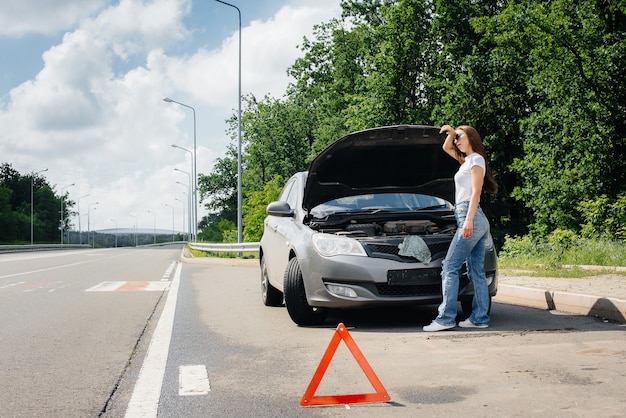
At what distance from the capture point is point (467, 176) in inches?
266

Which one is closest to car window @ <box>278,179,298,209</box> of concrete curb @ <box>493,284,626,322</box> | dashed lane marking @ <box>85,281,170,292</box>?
concrete curb @ <box>493,284,626,322</box>

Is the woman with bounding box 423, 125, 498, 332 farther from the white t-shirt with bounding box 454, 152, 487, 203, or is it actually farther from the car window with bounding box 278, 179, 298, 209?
the car window with bounding box 278, 179, 298, 209

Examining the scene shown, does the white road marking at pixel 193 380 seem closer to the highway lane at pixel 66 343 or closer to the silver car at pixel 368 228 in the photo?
the highway lane at pixel 66 343

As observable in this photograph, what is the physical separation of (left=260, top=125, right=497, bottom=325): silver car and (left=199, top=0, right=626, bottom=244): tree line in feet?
52.1

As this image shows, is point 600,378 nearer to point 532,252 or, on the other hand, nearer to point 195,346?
point 195,346

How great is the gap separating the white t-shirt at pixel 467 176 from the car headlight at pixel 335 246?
1115mm

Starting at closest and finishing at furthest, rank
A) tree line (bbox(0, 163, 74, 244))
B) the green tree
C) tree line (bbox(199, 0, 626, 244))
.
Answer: tree line (bbox(199, 0, 626, 244))
the green tree
tree line (bbox(0, 163, 74, 244))

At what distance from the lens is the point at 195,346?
6.23 m

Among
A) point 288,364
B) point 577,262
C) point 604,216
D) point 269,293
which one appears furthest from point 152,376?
point 604,216

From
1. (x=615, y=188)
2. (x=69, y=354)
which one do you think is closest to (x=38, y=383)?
(x=69, y=354)

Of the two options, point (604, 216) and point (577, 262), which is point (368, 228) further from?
point (604, 216)

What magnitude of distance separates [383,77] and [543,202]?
10.9 meters

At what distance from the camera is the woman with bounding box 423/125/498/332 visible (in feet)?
21.6

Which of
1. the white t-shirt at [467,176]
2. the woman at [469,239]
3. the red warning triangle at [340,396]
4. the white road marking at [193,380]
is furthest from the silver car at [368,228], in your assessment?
the red warning triangle at [340,396]
